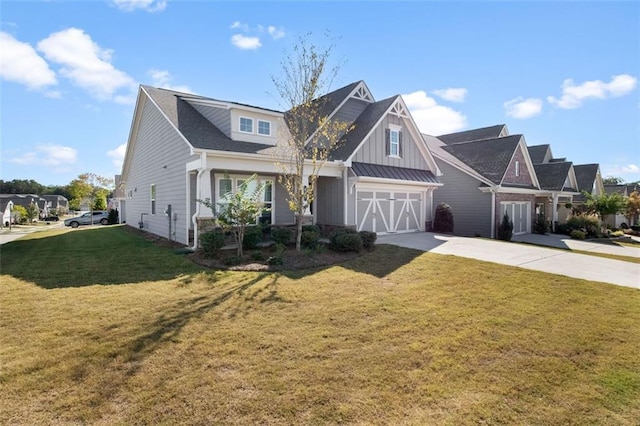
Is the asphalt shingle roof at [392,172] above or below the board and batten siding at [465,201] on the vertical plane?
above

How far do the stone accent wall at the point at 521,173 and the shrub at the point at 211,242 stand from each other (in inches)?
721

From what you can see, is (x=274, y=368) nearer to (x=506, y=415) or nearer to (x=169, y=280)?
(x=506, y=415)

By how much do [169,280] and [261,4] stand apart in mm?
9082

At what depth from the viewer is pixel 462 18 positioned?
11.1 m

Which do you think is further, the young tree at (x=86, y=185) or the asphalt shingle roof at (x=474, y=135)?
the young tree at (x=86, y=185)

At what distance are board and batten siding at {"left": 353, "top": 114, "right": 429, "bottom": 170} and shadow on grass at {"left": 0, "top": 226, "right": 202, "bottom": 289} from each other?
9.66m

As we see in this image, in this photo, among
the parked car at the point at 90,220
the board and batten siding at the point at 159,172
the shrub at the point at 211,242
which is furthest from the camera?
the parked car at the point at 90,220

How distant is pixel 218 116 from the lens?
1439cm

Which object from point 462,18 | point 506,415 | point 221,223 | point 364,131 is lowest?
point 506,415

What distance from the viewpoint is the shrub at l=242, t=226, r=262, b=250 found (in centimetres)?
1115

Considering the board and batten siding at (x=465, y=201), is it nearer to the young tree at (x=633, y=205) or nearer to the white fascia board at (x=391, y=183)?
the white fascia board at (x=391, y=183)

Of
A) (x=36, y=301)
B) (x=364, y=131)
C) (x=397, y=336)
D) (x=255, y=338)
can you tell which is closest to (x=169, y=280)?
(x=36, y=301)

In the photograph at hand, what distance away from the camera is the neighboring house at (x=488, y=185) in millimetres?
19297

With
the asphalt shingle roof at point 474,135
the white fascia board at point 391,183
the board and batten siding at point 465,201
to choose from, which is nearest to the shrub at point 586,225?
the board and batten siding at point 465,201
